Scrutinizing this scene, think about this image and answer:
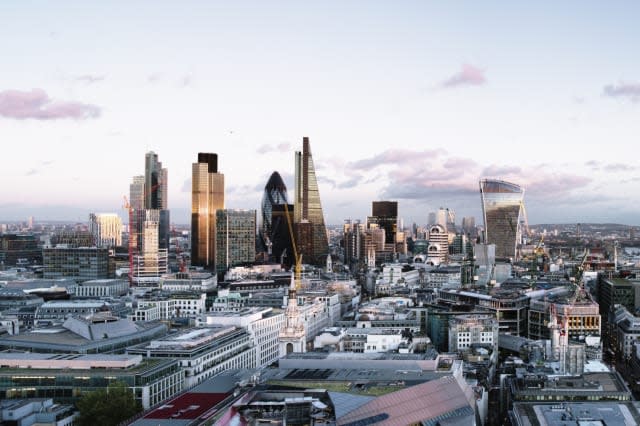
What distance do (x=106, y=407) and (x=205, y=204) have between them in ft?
486

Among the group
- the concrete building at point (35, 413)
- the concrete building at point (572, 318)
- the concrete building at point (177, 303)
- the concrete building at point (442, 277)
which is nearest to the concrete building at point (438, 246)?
the concrete building at point (442, 277)

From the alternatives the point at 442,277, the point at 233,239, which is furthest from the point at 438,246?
the point at 442,277

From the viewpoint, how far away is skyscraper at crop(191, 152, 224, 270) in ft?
598

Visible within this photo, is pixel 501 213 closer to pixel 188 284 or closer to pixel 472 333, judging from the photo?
pixel 188 284

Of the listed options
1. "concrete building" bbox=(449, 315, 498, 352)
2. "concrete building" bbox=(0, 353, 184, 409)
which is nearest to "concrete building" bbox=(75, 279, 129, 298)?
"concrete building" bbox=(449, 315, 498, 352)

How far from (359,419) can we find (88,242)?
130 metres

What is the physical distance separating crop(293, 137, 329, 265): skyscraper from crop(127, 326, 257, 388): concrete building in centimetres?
12066

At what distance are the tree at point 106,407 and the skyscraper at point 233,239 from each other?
115 metres

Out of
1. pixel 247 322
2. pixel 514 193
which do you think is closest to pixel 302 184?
pixel 514 193

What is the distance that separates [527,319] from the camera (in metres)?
82.7

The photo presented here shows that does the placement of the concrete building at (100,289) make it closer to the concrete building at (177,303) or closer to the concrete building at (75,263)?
the concrete building at (177,303)

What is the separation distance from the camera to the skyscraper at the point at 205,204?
598 ft

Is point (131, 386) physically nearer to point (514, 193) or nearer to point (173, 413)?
point (173, 413)

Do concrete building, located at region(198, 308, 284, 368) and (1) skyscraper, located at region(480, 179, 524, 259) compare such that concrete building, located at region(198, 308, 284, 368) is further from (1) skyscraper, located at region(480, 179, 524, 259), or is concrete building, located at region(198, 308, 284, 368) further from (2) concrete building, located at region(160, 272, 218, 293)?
(1) skyscraper, located at region(480, 179, 524, 259)
